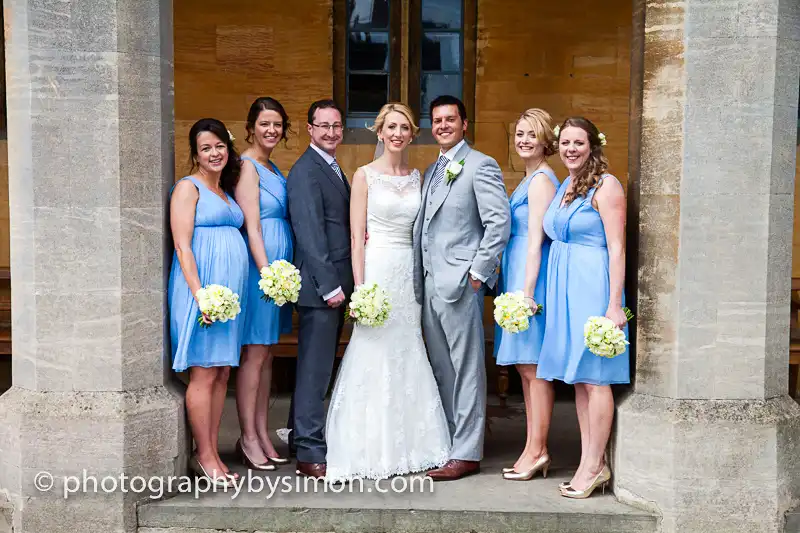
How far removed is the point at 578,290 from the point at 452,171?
1.00m

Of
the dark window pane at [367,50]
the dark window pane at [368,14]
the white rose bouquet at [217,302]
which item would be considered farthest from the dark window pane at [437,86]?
the white rose bouquet at [217,302]

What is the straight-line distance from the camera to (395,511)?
210 inches

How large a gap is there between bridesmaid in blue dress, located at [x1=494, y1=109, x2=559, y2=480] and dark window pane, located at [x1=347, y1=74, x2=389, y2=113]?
3.75 metres

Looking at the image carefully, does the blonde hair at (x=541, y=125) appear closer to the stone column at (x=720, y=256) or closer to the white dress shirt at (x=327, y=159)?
the stone column at (x=720, y=256)

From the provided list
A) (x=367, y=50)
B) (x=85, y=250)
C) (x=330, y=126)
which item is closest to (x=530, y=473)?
(x=330, y=126)

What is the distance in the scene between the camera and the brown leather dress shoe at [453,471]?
5.80m

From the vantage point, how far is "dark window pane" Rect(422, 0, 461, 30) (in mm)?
9289

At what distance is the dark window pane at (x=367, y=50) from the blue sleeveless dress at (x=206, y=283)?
4.10m

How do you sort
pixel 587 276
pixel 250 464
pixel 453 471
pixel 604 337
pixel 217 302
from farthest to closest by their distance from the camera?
1. pixel 250 464
2. pixel 453 471
3. pixel 587 276
4. pixel 217 302
5. pixel 604 337

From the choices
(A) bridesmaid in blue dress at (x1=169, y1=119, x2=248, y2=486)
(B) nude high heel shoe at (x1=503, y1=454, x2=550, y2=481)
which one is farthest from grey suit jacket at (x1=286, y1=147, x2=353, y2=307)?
(B) nude high heel shoe at (x1=503, y1=454, x2=550, y2=481)

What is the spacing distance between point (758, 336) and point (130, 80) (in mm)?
3610

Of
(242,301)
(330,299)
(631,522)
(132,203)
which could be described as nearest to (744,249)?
(631,522)

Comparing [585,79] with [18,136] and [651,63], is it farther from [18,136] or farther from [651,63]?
[18,136]

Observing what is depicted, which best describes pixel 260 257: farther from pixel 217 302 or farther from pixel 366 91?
pixel 366 91
